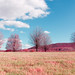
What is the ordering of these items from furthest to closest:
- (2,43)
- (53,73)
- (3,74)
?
(2,43)
(53,73)
(3,74)

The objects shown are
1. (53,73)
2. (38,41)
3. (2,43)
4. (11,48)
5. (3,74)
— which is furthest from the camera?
(11,48)

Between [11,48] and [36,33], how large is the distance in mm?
14425

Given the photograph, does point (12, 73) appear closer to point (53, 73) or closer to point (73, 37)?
point (53, 73)

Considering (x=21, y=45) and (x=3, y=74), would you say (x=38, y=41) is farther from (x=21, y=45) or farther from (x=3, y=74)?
(x=3, y=74)

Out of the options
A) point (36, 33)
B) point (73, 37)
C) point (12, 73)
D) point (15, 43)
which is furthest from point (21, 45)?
point (12, 73)

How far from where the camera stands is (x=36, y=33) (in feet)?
184

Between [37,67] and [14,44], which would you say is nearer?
[37,67]

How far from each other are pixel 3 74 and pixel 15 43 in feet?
171

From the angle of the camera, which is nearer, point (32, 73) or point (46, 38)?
point (32, 73)

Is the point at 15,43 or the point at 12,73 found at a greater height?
the point at 15,43

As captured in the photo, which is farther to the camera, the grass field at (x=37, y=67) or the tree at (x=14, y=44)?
the tree at (x=14, y=44)

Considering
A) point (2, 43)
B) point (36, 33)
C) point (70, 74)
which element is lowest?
point (70, 74)

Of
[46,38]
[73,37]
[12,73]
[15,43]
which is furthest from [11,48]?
[12,73]

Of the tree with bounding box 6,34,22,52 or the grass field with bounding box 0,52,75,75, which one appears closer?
the grass field with bounding box 0,52,75,75
